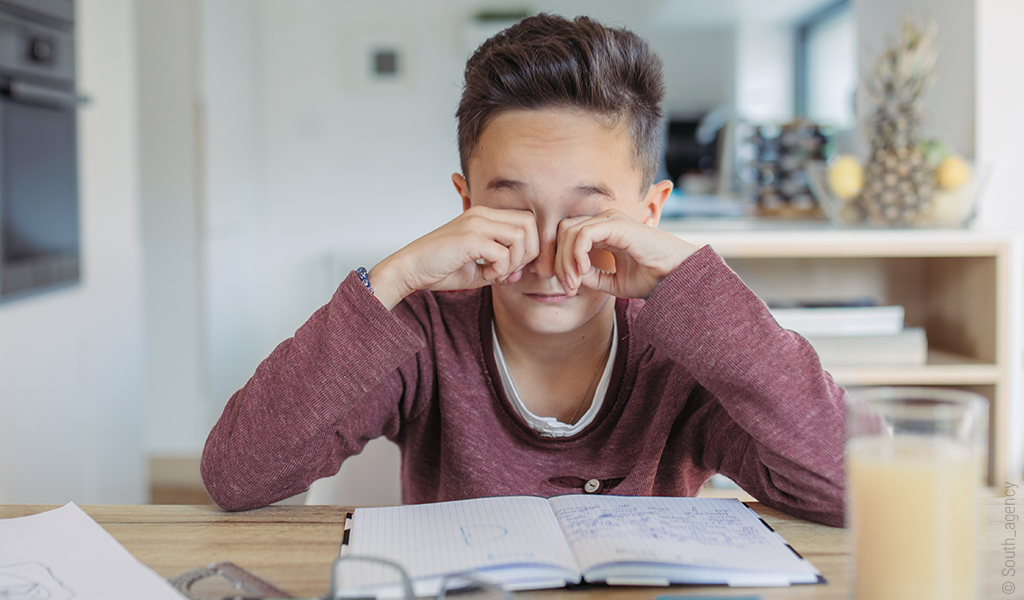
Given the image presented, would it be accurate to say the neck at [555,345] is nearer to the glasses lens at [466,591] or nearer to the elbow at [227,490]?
the elbow at [227,490]

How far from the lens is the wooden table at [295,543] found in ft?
1.90

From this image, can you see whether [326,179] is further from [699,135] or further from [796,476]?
[796,476]

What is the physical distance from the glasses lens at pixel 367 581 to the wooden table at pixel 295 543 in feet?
0.07

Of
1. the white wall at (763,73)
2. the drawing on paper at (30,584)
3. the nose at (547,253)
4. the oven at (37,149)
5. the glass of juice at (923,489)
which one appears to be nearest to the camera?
the glass of juice at (923,489)

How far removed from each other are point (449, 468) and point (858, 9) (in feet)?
6.46

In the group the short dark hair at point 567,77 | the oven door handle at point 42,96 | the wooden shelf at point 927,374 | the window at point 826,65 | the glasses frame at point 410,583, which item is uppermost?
the window at point 826,65

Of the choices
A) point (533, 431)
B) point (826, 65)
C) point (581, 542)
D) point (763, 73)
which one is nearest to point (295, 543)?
point (581, 542)

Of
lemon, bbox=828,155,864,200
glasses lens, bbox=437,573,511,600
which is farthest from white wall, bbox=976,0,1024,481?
glasses lens, bbox=437,573,511,600

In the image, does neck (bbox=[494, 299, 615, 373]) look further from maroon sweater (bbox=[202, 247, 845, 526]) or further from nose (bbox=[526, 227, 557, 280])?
nose (bbox=[526, 227, 557, 280])

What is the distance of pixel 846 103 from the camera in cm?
361

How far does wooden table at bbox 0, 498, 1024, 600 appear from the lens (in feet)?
1.90

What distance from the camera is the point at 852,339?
5.43ft

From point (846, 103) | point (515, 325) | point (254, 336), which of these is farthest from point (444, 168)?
point (515, 325)

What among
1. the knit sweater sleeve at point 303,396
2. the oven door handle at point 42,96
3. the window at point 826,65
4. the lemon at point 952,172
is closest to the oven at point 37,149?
the oven door handle at point 42,96
